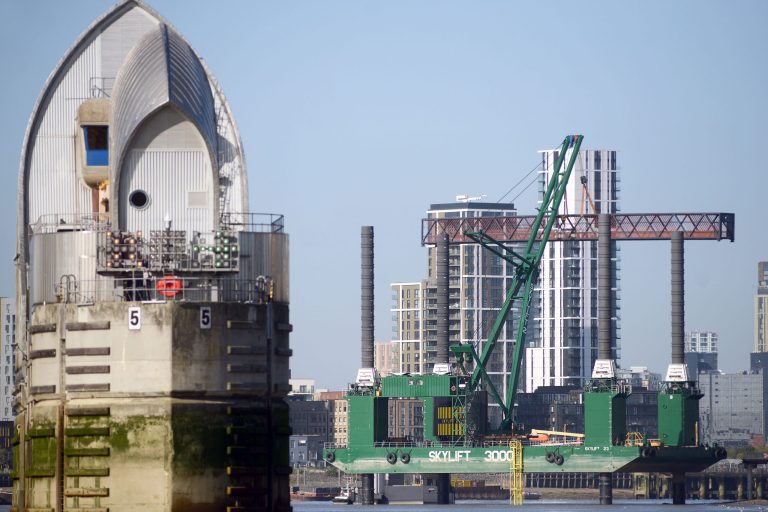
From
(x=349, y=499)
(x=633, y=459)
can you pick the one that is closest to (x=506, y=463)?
(x=633, y=459)

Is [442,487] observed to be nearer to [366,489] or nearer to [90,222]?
[366,489]

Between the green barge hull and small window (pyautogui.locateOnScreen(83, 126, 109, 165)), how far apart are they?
107 meters

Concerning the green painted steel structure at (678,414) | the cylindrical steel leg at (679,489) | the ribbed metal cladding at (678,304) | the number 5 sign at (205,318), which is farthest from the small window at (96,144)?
the cylindrical steel leg at (679,489)

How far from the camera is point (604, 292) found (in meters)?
162

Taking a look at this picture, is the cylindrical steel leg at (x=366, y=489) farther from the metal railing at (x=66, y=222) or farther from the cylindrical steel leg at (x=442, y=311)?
the metal railing at (x=66, y=222)

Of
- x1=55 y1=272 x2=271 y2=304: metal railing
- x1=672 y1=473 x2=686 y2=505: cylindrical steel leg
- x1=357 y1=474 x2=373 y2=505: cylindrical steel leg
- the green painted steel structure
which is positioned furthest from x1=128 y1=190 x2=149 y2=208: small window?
x1=357 y1=474 x2=373 y2=505: cylindrical steel leg

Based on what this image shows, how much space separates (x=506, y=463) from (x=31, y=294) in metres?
111

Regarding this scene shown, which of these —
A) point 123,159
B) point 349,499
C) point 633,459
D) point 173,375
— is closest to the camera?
point 173,375

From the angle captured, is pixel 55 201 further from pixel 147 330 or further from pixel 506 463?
pixel 506 463

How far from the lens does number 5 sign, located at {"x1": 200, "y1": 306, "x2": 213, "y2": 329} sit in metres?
45.7

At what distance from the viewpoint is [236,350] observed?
152 feet

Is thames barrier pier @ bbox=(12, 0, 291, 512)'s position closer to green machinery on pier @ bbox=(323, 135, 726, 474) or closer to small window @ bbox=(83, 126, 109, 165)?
small window @ bbox=(83, 126, 109, 165)

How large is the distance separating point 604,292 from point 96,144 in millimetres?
113713

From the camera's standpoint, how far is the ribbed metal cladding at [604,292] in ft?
525
